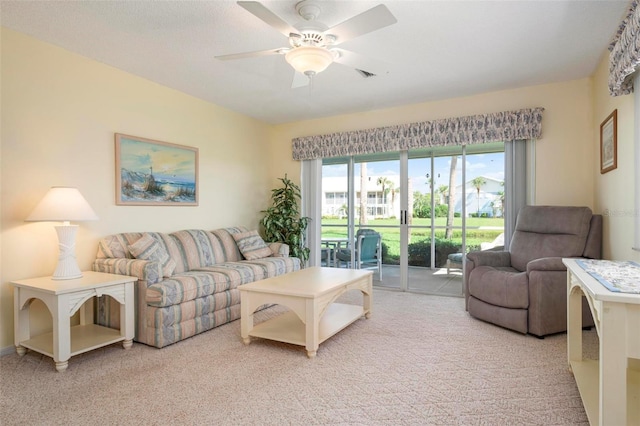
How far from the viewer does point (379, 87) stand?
13.7 feet

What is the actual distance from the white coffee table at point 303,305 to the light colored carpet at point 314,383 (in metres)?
0.11

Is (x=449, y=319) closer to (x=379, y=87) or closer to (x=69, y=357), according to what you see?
(x=379, y=87)

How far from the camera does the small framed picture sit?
9.96 ft

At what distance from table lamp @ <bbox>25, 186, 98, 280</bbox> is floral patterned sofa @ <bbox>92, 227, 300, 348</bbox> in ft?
1.20

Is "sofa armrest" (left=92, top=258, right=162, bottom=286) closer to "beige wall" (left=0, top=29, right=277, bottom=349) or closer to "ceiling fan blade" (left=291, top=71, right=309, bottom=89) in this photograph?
"beige wall" (left=0, top=29, right=277, bottom=349)

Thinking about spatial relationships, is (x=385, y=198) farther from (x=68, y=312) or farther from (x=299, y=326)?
(x=68, y=312)

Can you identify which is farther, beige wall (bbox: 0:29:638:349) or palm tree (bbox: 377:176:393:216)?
palm tree (bbox: 377:176:393:216)

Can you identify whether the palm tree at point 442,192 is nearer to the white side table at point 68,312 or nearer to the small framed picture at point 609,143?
the small framed picture at point 609,143

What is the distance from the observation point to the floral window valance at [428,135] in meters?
4.14

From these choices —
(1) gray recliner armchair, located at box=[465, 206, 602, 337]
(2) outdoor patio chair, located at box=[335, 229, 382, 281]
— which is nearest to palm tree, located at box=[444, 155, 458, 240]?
(1) gray recliner armchair, located at box=[465, 206, 602, 337]

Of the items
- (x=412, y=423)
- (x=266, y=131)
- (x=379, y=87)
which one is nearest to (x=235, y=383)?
(x=412, y=423)

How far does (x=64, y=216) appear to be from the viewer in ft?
9.18

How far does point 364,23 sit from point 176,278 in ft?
8.27

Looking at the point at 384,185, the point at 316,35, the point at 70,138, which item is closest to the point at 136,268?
the point at 70,138
